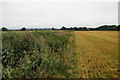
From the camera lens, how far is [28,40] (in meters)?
5.78

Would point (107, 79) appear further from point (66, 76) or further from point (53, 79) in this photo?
point (53, 79)

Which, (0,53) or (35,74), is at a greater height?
(0,53)

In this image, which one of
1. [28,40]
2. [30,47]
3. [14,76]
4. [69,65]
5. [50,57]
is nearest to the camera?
[14,76]

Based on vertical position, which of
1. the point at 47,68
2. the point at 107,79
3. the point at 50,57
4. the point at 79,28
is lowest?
the point at 107,79

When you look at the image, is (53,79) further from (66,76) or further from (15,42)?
(15,42)

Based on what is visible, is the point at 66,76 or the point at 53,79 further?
the point at 66,76

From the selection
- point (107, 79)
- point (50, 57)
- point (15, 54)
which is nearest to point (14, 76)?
point (50, 57)

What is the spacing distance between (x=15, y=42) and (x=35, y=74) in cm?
263

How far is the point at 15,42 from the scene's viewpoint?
18.8 feet

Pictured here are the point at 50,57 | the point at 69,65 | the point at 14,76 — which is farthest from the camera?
the point at 69,65

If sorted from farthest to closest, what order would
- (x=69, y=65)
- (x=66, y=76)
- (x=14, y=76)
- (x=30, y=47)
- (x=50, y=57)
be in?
1. (x=30, y=47)
2. (x=69, y=65)
3. (x=50, y=57)
4. (x=66, y=76)
5. (x=14, y=76)

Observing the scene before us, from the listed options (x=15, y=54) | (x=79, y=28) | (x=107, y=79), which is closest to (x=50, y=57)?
(x=15, y=54)

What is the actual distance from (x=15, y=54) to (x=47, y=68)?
1939 millimetres

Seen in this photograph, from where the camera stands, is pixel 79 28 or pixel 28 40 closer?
pixel 28 40
